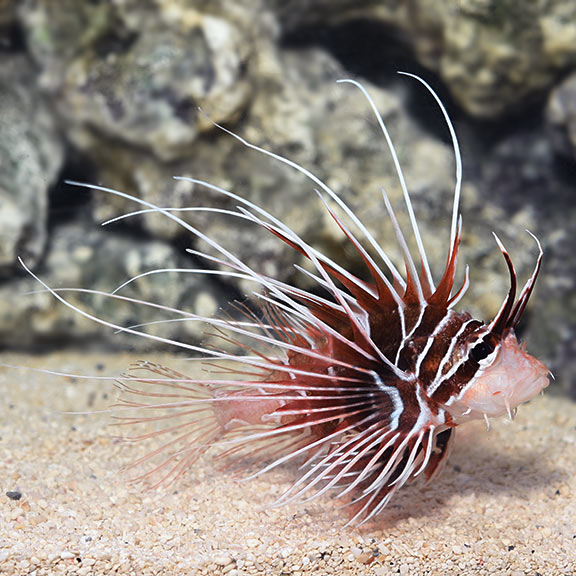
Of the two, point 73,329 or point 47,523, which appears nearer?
point 47,523

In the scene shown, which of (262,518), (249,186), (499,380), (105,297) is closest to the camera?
(499,380)

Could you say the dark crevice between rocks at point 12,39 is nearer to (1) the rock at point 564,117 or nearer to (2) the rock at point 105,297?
(2) the rock at point 105,297

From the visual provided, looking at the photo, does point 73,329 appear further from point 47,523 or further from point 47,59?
point 47,523

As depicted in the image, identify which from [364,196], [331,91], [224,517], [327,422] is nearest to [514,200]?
[364,196]

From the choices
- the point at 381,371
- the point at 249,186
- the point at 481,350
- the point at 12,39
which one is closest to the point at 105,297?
the point at 249,186

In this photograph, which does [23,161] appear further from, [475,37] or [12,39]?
[475,37]
